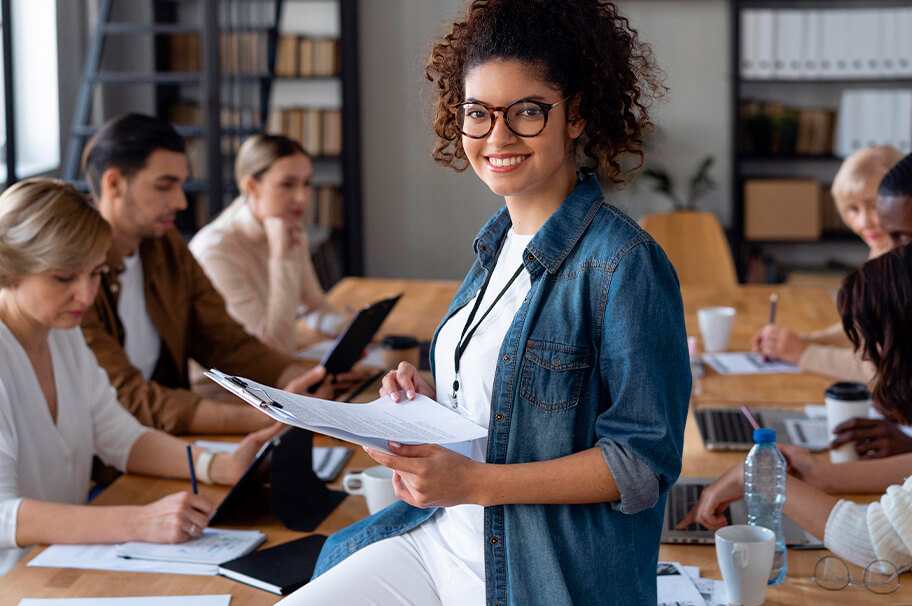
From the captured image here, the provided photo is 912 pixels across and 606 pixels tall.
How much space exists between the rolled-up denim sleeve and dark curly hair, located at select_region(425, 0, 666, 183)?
0.20m

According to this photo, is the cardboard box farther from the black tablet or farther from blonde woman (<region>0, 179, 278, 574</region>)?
blonde woman (<region>0, 179, 278, 574</region>)

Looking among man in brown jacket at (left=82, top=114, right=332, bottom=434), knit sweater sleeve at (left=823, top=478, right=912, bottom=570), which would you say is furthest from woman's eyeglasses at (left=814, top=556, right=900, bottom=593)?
man in brown jacket at (left=82, top=114, right=332, bottom=434)

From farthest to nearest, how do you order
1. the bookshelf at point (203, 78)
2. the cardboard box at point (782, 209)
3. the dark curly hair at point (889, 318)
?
the cardboard box at point (782, 209) < the bookshelf at point (203, 78) < the dark curly hair at point (889, 318)

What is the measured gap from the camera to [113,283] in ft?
7.22

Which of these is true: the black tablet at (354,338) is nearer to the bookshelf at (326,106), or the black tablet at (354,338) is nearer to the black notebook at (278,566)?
the black notebook at (278,566)

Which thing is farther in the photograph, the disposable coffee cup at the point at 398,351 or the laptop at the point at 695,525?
the disposable coffee cup at the point at 398,351

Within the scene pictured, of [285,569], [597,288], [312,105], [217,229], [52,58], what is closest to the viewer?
[597,288]

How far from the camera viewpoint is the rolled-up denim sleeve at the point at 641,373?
1065mm

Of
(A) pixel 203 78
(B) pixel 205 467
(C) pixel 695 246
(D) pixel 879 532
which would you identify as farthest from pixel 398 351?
(A) pixel 203 78

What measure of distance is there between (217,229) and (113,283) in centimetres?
79

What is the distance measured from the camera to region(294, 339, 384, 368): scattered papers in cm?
254

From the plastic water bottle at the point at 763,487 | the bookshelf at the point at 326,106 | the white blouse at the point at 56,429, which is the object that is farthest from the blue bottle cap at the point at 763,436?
the bookshelf at the point at 326,106

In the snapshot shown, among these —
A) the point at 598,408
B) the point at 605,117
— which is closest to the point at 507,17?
the point at 605,117

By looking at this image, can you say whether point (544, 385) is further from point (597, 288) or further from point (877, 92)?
point (877, 92)
